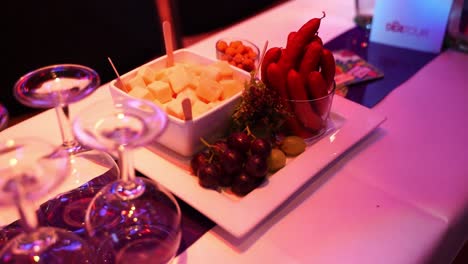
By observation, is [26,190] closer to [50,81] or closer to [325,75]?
[50,81]

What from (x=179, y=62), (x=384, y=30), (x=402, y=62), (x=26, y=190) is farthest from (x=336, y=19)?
(x=26, y=190)

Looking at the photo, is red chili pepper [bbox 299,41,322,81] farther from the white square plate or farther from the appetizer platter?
the white square plate

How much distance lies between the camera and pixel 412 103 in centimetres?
92

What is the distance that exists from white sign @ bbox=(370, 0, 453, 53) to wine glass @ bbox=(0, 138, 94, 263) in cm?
91

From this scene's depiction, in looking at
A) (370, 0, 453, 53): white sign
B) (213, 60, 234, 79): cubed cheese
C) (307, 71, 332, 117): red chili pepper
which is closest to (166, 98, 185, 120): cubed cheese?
(213, 60, 234, 79): cubed cheese

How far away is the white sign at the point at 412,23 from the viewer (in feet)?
3.54

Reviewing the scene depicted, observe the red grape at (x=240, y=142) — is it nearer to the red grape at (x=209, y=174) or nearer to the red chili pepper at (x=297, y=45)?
the red grape at (x=209, y=174)

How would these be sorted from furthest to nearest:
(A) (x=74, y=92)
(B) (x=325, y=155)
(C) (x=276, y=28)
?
(C) (x=276, y=28) → (B) (x=325, y=155) → (A) (x=74, y=92)

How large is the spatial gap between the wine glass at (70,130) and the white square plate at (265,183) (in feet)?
0.24

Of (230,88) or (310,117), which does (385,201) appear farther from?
(230,88)

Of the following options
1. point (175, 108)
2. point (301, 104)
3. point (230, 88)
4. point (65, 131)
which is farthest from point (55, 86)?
point (301, 104)

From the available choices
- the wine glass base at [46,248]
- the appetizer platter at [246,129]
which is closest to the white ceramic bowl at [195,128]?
the appetizer platter at [246,129]

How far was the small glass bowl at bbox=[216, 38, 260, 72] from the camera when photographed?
96 centimetres

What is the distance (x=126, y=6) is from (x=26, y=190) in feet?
3.25
